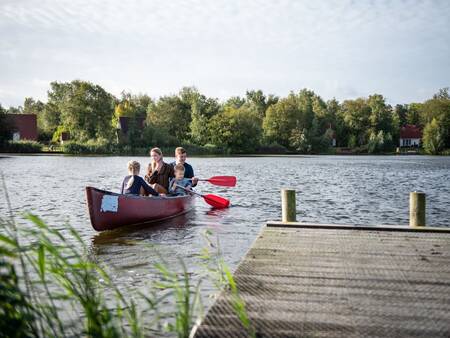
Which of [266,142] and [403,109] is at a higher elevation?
[403,109]

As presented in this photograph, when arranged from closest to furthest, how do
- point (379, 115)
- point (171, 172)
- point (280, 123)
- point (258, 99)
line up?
1. point (171, 172)
2. point (280, 123)
3. point (379, 115)
4. point (258, 99)

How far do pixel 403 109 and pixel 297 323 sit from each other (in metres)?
94.9

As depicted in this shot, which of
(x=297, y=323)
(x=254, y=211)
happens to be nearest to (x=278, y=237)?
(x=297, y=323)

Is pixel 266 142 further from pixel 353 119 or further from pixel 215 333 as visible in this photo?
pixel 215 333

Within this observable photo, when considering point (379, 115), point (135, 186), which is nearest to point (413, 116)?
point (379, 115)

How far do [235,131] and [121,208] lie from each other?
5309 cm

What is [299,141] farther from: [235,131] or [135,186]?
[135,186]

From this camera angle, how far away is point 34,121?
213 ft

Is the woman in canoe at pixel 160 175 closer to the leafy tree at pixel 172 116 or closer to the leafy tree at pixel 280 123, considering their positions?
the leafy tree at pixel 172 116

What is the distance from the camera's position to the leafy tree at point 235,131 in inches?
2415

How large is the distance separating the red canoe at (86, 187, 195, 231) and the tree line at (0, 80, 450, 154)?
45.5 metres

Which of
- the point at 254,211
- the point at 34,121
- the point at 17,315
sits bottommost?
the point at 254,211

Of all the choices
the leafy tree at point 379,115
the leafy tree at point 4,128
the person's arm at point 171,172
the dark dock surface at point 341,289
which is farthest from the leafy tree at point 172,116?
the dark dock surface at point 341,289

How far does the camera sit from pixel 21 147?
52688mm
